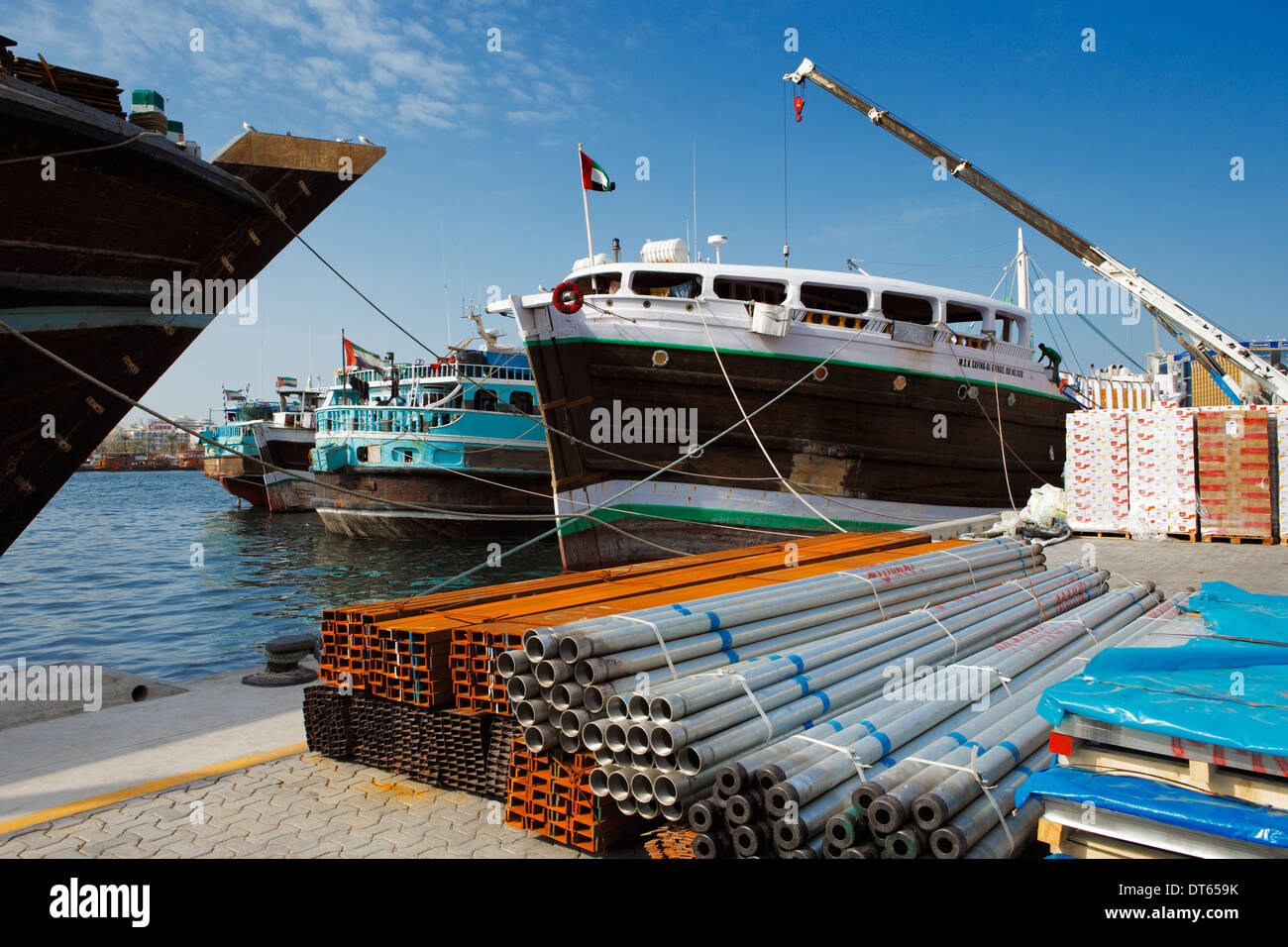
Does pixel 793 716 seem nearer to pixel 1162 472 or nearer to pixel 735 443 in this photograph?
pixel 735 443

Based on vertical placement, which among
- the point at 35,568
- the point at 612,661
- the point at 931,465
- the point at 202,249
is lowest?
the point at 35,568

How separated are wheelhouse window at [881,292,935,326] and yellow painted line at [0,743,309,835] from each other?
14839 millimetres

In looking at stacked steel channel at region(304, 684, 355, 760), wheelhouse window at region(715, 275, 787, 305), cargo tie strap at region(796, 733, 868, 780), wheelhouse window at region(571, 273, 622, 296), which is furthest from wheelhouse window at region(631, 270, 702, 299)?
cargo tie strap at region(796, 733, 868, 780)

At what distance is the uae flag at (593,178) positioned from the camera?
53.8 ft

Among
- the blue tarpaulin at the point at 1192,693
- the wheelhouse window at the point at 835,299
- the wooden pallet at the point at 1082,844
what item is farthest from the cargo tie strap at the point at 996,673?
the wheelhouse window at the point at 835,299

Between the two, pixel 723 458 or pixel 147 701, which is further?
pixel 723 458

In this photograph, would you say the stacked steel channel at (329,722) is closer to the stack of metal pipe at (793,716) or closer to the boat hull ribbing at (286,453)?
the stack of metal pipe at (793,716)

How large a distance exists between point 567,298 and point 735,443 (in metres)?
4.27

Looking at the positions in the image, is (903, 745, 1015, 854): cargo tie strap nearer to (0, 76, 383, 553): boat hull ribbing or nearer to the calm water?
(0, 76, 383, 553): boat hull ribbing
